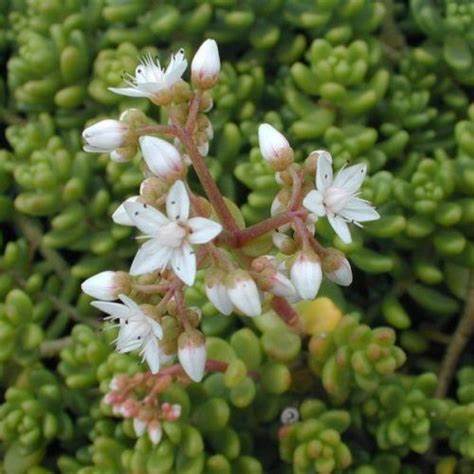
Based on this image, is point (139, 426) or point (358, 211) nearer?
point (358, 211)

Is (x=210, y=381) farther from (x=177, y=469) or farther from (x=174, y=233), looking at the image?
(x=174, y=233)

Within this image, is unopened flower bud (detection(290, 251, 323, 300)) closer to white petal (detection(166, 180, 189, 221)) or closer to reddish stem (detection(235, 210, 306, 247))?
reddish stem (detection(235, 210, 306, 247))

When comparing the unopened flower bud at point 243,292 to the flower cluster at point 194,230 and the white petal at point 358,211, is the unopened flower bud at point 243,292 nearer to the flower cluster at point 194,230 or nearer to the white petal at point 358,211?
the flower cluster at point 194,230

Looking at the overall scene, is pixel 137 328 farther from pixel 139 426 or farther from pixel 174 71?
pixel 174 71

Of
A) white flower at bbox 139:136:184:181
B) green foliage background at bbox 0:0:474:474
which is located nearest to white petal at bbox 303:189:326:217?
white flower at bbox 139:136:184:181

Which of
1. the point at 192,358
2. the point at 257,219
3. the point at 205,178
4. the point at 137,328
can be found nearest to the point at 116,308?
the point at 137,328

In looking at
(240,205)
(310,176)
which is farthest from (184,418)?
(240,205)

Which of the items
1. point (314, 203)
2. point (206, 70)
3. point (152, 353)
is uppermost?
point (206, 70)
